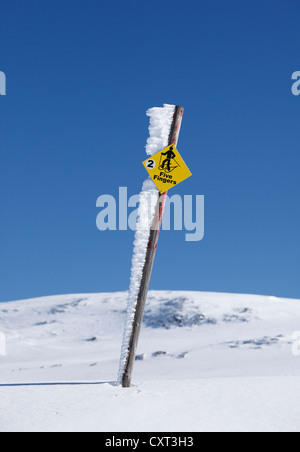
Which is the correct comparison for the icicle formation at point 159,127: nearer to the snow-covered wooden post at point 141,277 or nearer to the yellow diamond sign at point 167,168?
the yellow diamond sign at point 167,168

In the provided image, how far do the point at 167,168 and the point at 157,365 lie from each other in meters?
8.19

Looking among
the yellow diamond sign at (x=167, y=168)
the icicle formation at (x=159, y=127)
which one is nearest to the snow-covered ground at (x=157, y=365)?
the yellow diamond sign at (x=167, y=168)

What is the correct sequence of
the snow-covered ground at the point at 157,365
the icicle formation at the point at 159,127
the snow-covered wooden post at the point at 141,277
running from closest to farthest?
the snow-covered ground at the point at 157,365, the snow-covered wooden post at the point at 141,277, the icicle formation at the point at 159,127

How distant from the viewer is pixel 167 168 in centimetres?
545

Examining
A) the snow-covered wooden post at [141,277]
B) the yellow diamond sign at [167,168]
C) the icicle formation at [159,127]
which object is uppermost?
the icicle formation at [159,127]

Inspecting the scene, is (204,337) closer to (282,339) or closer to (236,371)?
(282,339)

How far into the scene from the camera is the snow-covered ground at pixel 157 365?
13.8 feet

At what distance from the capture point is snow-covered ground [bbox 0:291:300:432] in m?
4.20

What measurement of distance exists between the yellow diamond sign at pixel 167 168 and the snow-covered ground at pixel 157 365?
2303mm

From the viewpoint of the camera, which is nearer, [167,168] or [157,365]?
[167,168]

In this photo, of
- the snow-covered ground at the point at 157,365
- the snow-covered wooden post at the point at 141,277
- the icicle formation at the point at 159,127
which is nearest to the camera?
the snow-covered ground at the point at 157,365

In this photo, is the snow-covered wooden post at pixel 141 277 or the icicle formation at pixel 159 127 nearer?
the snow-covered wooden post at pixel 141 277

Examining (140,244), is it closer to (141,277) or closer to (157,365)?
(141,277)

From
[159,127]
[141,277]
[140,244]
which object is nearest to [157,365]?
[141,277]
